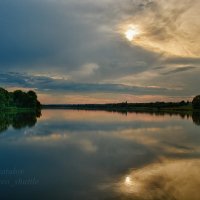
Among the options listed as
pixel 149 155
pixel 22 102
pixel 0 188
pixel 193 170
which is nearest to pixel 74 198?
pixel 0 188

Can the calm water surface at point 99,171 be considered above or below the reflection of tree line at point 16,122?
below

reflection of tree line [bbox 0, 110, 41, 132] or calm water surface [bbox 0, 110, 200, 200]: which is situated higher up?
reflection of tree line [bbox 0, 110, 41, 132]

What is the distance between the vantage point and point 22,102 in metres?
161

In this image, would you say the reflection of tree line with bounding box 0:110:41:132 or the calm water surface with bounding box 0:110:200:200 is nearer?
the calm water surface with bounding box 0:110:200:200

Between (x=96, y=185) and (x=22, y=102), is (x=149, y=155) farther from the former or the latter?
(x=22, y=102)

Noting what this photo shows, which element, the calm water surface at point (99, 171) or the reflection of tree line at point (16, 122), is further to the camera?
the reflection of tree line at point (16, 122)

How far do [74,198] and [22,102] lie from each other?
5931 inches

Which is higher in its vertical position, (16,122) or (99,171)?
(16,122)

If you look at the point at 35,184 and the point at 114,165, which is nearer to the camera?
the point at 35,184

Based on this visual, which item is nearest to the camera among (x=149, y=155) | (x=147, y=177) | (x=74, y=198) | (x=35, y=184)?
(x=74, y=198)

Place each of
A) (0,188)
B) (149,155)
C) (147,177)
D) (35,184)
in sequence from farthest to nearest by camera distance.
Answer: (149,155) → (147,177) → (35,184) → (0,188)

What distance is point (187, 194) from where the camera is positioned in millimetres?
15828

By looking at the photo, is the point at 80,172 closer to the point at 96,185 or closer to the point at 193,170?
the point at 96,185

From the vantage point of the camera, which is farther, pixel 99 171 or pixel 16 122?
pixel 16 122
